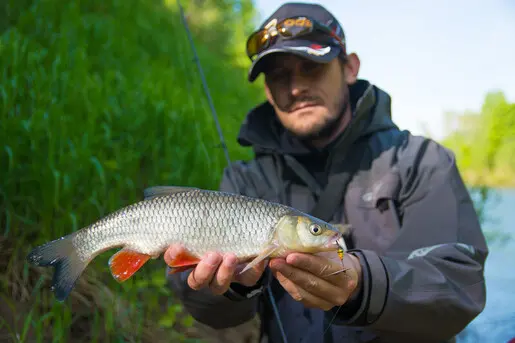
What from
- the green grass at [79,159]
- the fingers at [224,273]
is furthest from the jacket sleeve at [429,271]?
the green grass at [79,159]

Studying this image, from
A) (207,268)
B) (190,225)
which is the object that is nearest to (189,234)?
(190,225)

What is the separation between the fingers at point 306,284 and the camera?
149 cm

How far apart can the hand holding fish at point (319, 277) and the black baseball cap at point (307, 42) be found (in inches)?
43.4

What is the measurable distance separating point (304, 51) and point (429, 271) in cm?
119

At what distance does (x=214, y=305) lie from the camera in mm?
1979

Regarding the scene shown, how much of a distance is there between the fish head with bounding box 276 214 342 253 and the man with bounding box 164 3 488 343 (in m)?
0.05

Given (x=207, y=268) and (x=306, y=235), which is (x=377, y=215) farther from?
(x=207, y=268)

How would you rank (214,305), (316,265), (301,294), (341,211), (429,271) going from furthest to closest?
(341,211) → (214,305) → (429,271) → (301,294) → (316,265)

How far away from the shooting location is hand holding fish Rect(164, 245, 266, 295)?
5.06 feet

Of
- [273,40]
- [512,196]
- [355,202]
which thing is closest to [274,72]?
[273,40]

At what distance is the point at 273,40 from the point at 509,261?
138 inches

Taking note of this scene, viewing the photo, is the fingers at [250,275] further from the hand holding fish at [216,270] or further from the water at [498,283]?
the water at [498,283]

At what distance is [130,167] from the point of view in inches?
117

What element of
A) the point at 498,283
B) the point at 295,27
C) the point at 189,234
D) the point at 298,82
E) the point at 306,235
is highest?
the point at 295,27
